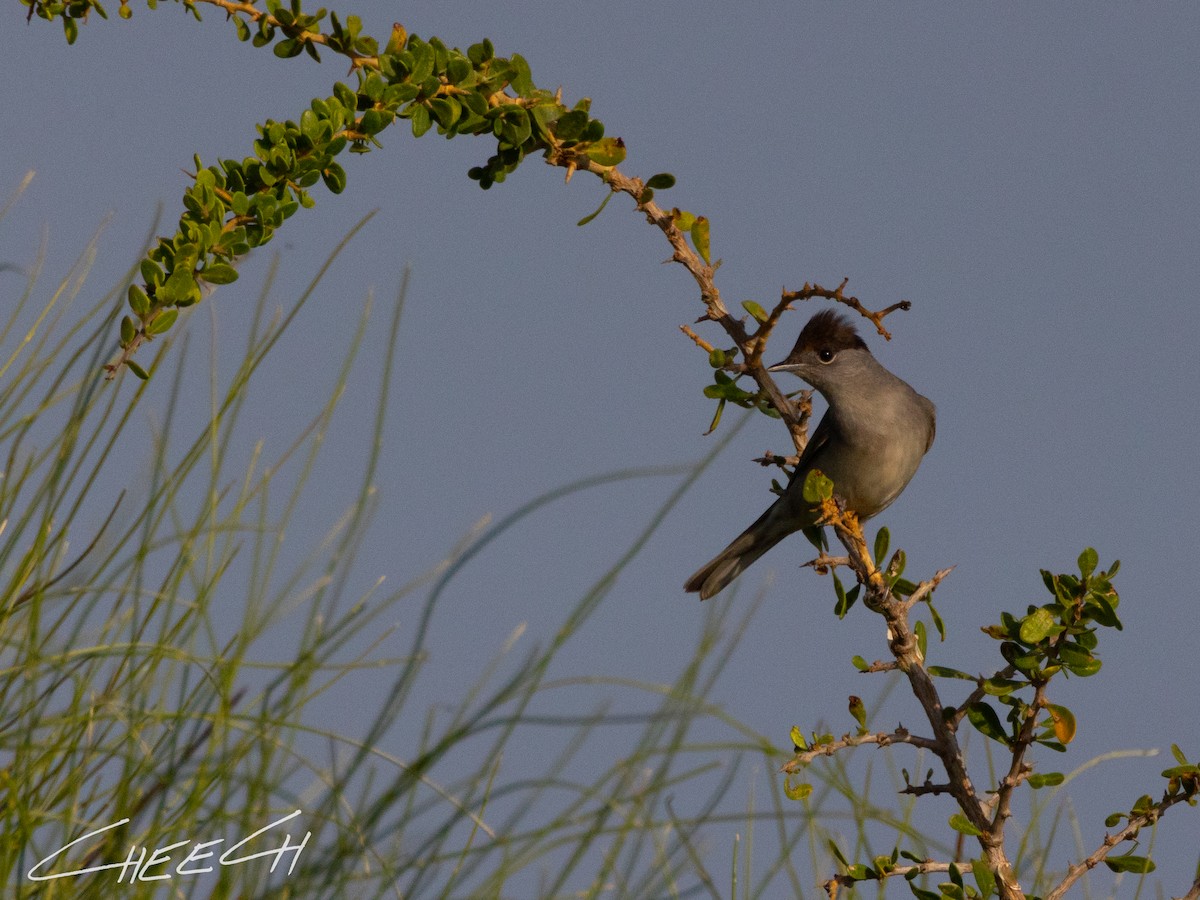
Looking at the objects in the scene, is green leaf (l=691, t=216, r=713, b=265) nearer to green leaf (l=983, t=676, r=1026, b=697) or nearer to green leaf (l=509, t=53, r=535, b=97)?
green leaf (l=509, t=53, r=535, b=97)

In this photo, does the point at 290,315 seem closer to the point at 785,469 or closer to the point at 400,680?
the point at 400,680

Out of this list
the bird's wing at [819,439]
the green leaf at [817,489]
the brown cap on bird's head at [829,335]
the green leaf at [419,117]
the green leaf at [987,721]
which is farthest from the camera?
the bird's wing at [819,439]

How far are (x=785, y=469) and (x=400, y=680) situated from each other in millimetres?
1733

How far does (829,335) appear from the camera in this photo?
6520 mm

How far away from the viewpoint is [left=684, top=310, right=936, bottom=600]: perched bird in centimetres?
653

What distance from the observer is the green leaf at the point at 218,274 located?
14.0 feet

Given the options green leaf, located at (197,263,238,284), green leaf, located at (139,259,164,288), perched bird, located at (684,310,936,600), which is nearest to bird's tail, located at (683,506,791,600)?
perched bird, located at (684,310,936,600)

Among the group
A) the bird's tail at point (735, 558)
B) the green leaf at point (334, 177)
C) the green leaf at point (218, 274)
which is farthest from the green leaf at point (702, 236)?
the bird's tail at point (735, 558)

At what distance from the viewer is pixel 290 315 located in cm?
481

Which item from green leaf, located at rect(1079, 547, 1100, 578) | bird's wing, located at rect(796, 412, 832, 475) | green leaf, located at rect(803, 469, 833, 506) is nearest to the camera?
green leaf, located at rect(1079, 547, 1100, 578)

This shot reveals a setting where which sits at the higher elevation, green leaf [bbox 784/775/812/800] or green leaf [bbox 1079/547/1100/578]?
green leaf [bbox 1079/547/1100/578]

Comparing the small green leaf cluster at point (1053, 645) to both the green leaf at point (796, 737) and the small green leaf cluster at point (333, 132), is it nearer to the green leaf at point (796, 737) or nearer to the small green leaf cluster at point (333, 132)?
the green leaf at point (796, 737)

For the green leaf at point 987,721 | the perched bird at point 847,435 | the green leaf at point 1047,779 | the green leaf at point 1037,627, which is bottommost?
the green leaf at point 1047,779

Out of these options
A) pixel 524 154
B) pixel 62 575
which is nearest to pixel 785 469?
pixel 524 154
